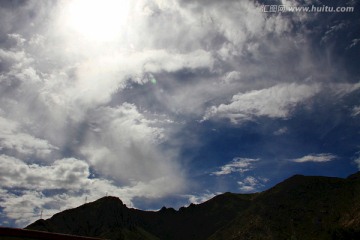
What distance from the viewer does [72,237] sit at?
1802 inches

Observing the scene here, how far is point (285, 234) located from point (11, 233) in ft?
491

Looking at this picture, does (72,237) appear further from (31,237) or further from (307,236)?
(307,236)

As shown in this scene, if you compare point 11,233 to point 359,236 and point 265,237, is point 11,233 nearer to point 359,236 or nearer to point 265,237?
point 359,236

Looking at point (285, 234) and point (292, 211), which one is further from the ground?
point (292, 211)

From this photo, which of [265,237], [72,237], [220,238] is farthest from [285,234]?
[72,237]

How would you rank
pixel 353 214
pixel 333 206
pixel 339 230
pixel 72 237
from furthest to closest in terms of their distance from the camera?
1. pixel 333 206
2. pixel 353 214
3. pixel 339 230
4. pixel 72 237

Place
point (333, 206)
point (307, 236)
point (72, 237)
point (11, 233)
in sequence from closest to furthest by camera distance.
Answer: point (11, 233)
point (72, 237)
point (307, 236)
point (333, 206)

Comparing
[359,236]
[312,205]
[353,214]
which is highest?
[312,205]

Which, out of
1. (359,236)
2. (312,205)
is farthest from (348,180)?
(359,236)

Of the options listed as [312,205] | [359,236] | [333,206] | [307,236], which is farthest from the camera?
[312,205]

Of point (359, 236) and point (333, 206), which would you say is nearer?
point (359, 236)

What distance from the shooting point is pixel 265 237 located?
166750 mm

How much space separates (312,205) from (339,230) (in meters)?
Result: 55.2

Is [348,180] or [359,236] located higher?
[348,180]
